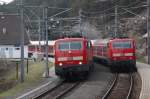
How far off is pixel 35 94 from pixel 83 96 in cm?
254

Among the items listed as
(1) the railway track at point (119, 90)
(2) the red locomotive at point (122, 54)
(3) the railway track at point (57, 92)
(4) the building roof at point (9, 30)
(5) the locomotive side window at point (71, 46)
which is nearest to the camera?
(1) the railway track at point (119, 90)

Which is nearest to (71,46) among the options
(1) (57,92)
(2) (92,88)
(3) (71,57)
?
(3) (71,57)

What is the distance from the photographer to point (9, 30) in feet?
286

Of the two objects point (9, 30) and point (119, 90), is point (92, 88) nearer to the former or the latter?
point (119, 90)

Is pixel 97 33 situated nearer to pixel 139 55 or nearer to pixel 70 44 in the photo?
pixel 139 55

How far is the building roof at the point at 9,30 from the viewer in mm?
85688

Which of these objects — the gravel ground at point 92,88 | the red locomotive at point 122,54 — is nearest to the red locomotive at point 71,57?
the gravel ground at point 92,88

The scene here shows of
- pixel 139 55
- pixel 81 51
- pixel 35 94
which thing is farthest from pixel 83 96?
pixel 139 55

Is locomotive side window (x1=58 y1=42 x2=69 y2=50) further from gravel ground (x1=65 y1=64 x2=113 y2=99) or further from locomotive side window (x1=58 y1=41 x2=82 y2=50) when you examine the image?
gravel ground (x1=65 y1=64 x2=113 y2=99)

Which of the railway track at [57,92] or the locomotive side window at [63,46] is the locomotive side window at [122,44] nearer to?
the locomotive side window at [63,46]

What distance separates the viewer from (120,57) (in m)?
40.1

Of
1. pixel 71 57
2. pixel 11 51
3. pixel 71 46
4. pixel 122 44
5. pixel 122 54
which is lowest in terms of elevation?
pixel 71 57

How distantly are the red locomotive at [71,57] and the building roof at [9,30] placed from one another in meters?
51.6

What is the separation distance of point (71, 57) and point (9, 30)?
182 feet
